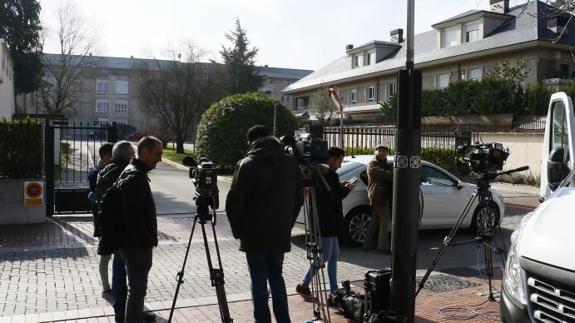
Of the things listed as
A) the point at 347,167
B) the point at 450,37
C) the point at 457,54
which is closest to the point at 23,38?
the point at 457,54

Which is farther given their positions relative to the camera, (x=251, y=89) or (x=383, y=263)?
(x=251, y=89)

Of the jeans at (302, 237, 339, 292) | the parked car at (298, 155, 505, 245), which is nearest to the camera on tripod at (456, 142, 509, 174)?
the jeans at (302, 237, 339, 292)

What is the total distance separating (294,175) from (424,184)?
18.9 feet

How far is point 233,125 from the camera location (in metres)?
21.8

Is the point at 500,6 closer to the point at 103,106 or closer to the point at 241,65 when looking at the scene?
the point at 241,65

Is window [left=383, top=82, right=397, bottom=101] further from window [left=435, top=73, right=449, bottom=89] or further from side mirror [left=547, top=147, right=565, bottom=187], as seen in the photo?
side mirror [left=547, top=147, right=565, bottom=187]

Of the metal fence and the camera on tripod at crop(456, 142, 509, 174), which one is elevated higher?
the metal fence

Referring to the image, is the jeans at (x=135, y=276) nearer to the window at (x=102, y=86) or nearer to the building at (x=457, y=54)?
the building at (x=457, y=54)

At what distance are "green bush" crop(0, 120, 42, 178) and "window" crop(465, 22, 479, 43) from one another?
100 feet

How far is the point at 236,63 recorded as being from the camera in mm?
58688

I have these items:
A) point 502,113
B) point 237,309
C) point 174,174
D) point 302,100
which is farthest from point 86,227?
point 302,100

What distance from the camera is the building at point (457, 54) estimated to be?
2992 centimetres

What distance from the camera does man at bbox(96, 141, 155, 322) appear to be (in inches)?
207

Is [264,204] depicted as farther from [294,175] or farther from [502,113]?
[502,113]
